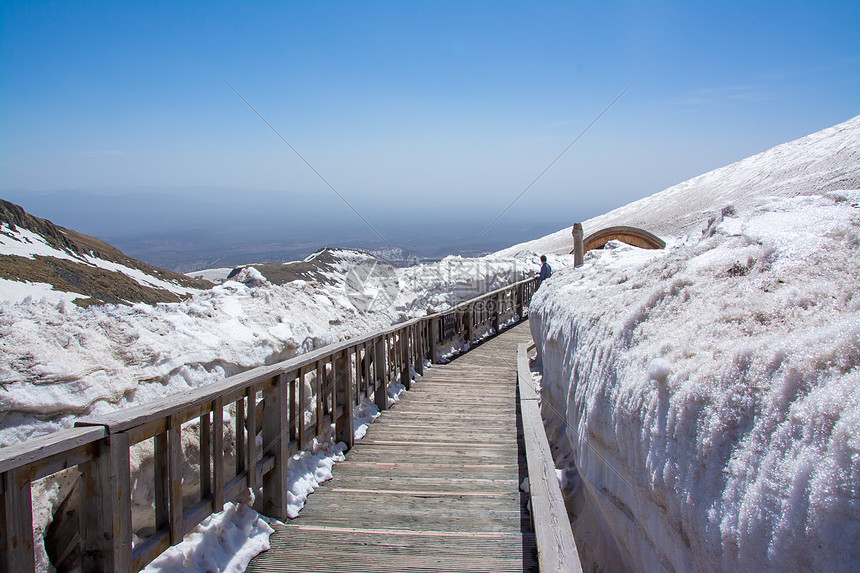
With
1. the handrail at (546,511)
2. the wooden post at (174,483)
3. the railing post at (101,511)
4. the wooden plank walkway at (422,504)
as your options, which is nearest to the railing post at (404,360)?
the wooden plank walkway at (422,504)

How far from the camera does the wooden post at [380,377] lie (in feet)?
19.2

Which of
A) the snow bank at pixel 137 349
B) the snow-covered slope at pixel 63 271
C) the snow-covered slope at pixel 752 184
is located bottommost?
the snow bank at pixel 137 349

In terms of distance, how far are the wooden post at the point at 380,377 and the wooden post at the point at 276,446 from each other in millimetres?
2323

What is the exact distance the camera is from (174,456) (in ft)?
8.00

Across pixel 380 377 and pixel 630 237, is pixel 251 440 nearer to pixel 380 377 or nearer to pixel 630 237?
pixel 380 377

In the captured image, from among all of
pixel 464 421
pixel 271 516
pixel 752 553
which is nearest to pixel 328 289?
pixel 464 421

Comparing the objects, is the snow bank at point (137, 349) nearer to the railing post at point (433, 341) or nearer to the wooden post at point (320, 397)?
the wooden post at point (320, 397)

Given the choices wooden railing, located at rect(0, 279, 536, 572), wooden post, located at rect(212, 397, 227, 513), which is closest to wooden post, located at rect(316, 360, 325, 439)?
wooden railing, located at rect(0, 279, 536, 572)

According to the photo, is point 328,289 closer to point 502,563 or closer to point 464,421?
point 464,421

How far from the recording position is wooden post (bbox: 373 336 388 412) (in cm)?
584

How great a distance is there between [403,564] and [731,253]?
2.45m

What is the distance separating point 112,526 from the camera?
6.63ft

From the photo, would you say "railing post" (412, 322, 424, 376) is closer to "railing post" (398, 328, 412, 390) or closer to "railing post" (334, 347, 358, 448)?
"railing post" (398, 328, 412, 390)

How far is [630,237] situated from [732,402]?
13132 millimetres
